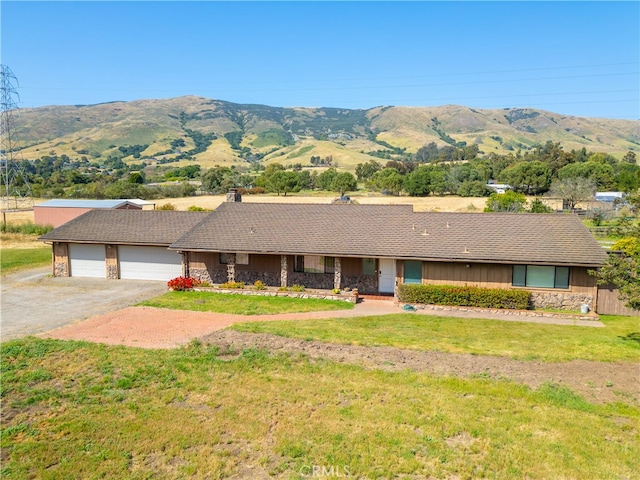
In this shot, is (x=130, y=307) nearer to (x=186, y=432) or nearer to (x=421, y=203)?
(x=186, y=432)

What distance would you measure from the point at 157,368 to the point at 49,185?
94.0 metres

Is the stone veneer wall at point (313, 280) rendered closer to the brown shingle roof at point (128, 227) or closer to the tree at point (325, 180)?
the brown shingle roof at point (128, 227)

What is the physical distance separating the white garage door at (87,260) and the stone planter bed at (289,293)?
729cm

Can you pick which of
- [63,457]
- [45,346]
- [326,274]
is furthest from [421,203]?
[63,457]

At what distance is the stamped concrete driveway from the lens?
18.3 m

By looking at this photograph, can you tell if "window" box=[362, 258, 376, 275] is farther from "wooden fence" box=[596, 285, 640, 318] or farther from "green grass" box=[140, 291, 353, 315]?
"wooden fence" box=[596, 285, 640, 318]

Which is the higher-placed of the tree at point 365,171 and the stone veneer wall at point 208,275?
the tree at point 365,171

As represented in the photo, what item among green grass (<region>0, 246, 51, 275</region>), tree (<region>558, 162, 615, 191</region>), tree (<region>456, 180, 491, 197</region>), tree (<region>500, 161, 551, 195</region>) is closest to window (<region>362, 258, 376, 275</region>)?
green grass (<region>0, 246, 51, 275</region>)

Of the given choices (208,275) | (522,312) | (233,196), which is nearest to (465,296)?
(522,312)

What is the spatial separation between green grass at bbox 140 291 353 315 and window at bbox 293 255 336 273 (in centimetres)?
205

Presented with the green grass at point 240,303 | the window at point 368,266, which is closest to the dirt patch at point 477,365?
the green grass at point 240,303

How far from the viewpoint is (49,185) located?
92.6 m

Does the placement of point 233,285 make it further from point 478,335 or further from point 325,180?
point 325,180

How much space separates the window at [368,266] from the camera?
2362 centimetres
